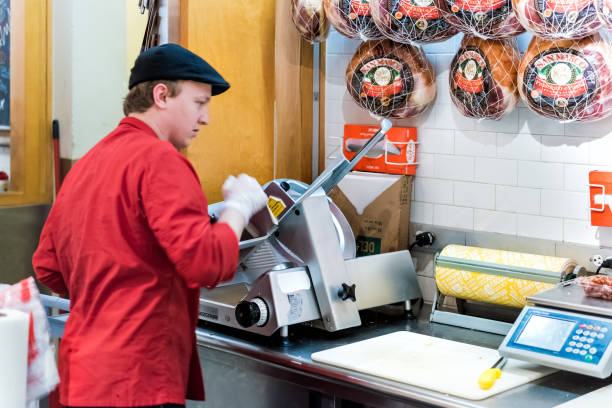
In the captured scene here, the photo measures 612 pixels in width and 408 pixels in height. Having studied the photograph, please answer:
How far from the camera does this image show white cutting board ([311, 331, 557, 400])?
212 cm

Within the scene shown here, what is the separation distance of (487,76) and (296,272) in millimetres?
922

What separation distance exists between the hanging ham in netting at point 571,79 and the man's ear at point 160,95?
1218mm

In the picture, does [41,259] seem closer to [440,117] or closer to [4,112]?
[4,112]

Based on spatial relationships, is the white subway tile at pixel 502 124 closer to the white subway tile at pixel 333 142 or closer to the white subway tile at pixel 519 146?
the white subway tile at pixel 519 146

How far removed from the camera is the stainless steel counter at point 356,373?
208cm

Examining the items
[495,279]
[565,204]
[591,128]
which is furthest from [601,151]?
[495,279]

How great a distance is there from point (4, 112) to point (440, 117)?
1.79 meters

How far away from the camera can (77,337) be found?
6.18 feet

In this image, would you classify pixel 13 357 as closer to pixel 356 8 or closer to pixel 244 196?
pixel 244 196

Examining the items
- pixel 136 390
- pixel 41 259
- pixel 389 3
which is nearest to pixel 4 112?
pixel 41 259

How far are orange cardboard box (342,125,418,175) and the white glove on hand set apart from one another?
1.18 metres

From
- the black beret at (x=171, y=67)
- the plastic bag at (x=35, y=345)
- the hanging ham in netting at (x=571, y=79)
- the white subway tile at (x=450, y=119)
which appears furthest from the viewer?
the white subway tile at (x=450, y=119)

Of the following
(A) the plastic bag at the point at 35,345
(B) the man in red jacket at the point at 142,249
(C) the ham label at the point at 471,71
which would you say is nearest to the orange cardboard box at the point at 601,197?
(C) the ham label at the point at 471,71

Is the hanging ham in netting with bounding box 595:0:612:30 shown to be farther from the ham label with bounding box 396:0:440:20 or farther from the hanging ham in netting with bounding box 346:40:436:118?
the hanging ham in netting with bounding box 346:40:436:118
